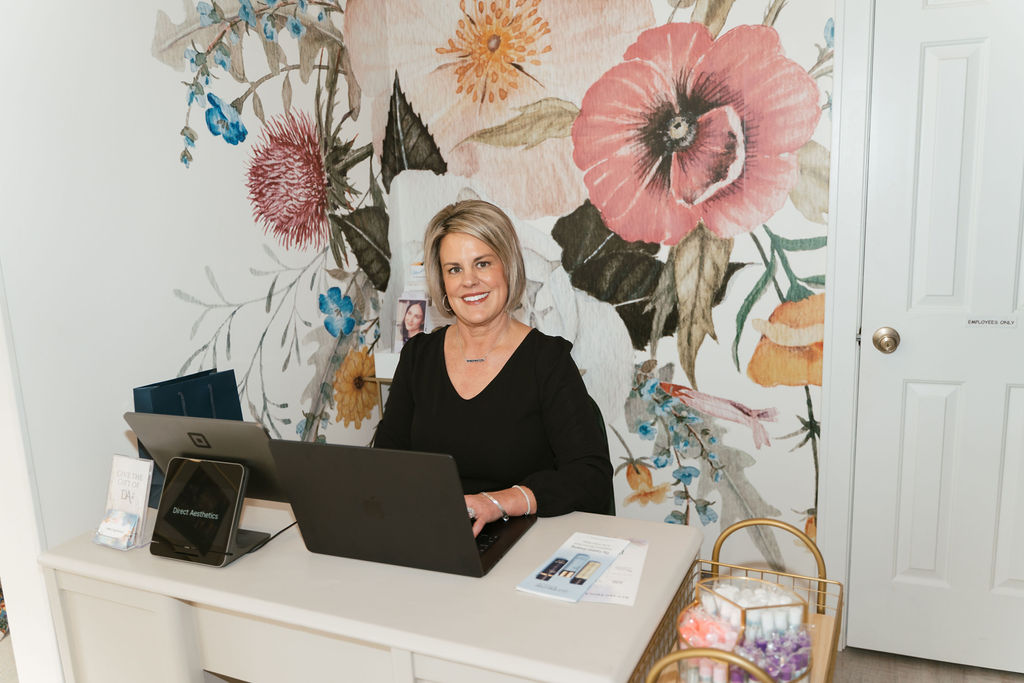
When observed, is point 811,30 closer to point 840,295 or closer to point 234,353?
point 840,295

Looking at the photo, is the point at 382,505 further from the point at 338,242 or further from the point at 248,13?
the point at 248,13

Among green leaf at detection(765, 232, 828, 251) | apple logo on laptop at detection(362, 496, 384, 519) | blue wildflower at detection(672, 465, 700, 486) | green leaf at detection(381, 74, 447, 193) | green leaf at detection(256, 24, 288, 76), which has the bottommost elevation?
blue wildflower at detection(672, 465, 700, 486)

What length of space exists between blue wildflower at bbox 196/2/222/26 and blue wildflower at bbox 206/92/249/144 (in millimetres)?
180

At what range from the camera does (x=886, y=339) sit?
82.3 inches

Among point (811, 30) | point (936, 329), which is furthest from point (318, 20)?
point (936, 329)

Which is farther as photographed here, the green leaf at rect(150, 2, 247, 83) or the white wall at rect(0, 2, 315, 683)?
the green leaf at rect(150, 2, 247, 83)

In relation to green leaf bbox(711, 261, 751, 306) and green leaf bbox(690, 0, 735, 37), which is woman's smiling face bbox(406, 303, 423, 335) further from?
green leaf bbox(690, 0, 735, 37)

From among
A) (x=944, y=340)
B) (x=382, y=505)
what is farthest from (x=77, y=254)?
(x=944, y=340)

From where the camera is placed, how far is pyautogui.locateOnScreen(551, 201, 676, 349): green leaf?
91.7 inches

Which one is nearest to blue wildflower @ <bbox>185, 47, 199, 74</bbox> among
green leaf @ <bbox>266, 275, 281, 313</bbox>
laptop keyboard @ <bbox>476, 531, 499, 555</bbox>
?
green leaf @ <bbox>266, 275, 281, 313</bbox>

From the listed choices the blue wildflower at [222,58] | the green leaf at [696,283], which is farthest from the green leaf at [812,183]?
the blue wildflower at [222,58]

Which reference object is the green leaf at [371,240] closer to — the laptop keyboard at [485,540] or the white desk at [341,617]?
the white desk at [341,617]

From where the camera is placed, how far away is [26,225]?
148cm

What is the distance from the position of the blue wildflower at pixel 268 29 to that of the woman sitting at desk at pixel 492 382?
794 mm
